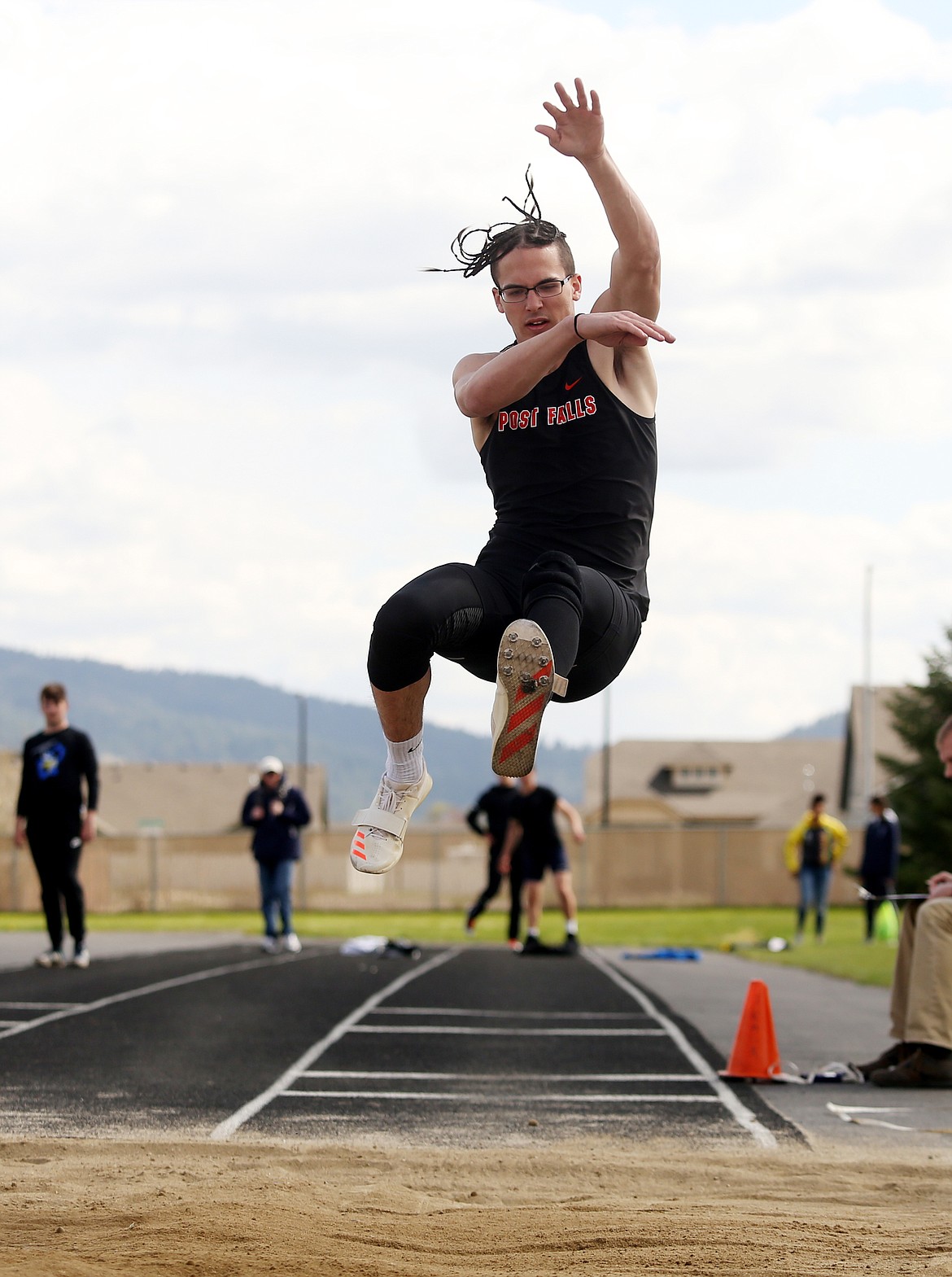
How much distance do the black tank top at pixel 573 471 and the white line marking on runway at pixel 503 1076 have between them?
4501 millimetres

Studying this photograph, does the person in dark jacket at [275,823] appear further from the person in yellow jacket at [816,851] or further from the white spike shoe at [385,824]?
the white spike shoe at [385,824]

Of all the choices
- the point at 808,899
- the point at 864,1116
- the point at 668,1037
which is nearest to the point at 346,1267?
the point at 864,1116

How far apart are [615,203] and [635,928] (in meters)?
27.4

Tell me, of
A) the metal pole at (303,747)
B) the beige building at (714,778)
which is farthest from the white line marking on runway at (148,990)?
the beige building at (714,778)

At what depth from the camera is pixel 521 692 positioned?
4.18 metres

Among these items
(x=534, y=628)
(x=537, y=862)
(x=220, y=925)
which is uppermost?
(x=534, y=628)

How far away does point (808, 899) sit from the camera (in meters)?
22.3

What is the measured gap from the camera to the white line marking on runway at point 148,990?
982cm

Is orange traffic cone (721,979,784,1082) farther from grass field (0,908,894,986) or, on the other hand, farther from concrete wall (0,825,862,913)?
concrete wall (0,825,862,913)

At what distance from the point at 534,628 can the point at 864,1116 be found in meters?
4.41

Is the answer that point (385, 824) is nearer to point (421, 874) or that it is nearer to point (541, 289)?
point (541, 289)

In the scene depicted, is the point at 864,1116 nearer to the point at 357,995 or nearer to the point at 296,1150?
the point at 296,1150

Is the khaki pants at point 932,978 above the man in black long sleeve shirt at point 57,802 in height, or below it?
below

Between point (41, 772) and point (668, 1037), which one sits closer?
point (668, 1037)
